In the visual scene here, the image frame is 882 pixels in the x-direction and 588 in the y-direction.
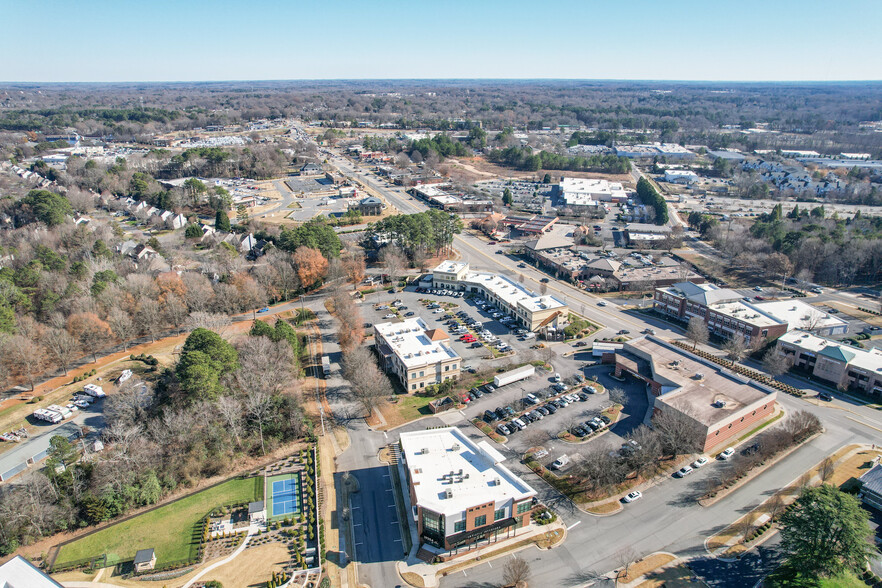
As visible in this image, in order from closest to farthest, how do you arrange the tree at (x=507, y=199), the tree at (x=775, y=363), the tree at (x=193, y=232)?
the tree at (x=775, y=363)
the tree at (x=193, y=232)
the tree at (x=507, y=199)

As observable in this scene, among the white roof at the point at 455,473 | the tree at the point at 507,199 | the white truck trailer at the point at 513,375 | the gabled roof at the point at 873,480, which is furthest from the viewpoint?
the tree at the point at 507,199

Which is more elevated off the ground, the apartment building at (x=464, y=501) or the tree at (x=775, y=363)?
the tree at (x=775, y=363)

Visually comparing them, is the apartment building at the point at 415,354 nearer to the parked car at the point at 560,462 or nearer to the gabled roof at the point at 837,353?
the parked car at the point at 560,462

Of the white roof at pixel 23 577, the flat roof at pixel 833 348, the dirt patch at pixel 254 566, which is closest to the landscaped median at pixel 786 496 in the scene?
the flat roof at pixel 833 348

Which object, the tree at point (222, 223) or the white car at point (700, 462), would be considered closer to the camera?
the white car at point (700, 462)

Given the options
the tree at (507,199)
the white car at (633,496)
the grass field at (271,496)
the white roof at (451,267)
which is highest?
the tree at (507,199)

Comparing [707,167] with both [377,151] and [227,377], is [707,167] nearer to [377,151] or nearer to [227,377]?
[377,151]
